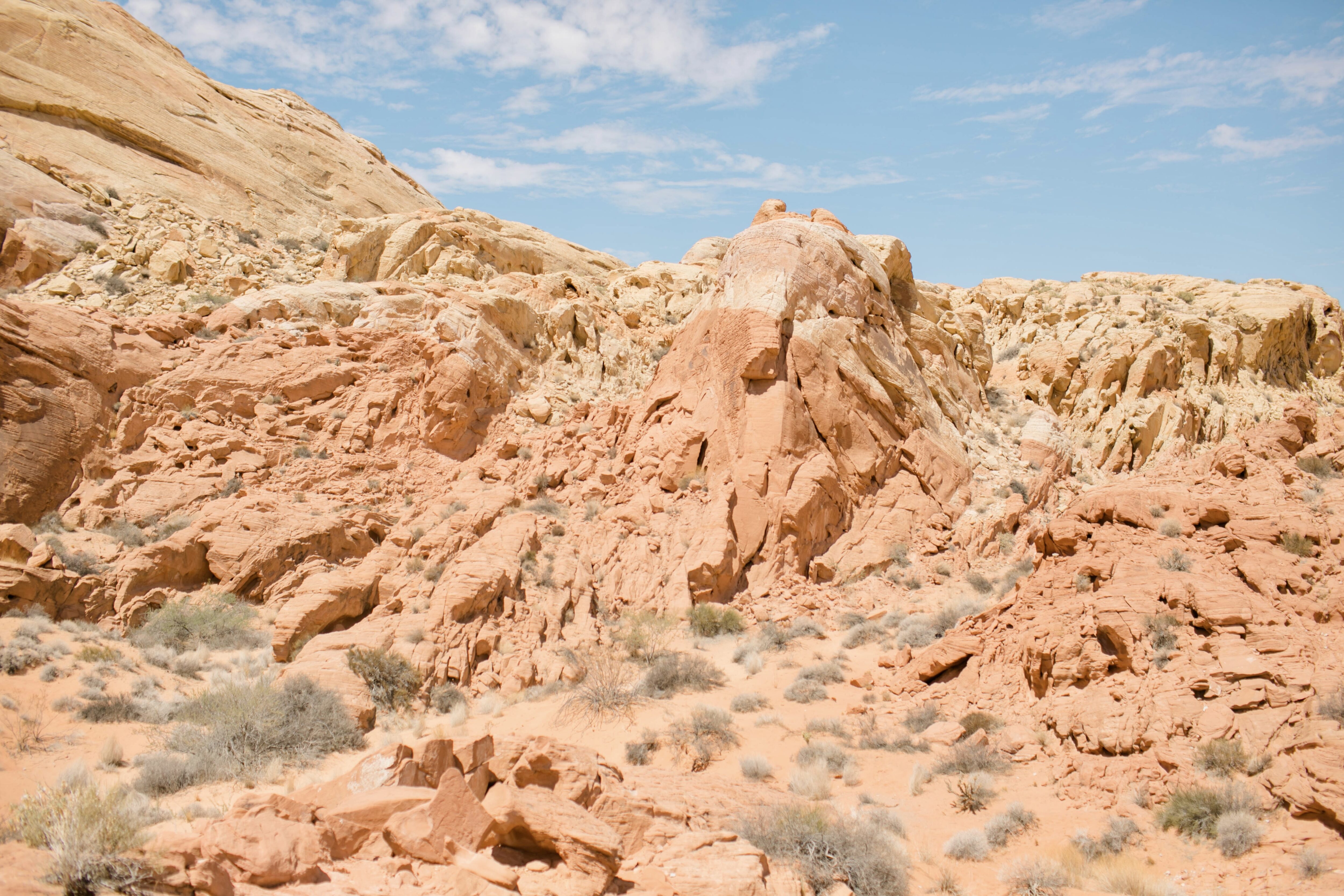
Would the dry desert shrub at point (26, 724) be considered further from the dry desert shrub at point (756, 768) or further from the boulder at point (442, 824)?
the dry desert shrub at point (756, 768)

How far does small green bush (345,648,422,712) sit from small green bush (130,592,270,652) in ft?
8.22

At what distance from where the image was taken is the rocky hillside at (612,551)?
6.50 m

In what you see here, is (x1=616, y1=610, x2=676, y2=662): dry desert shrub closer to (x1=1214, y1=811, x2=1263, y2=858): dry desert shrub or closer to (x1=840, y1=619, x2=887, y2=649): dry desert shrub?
(x1=840, y1=619, x2=887, y2=649): dry desert shrub

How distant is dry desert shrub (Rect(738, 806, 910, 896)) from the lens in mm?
6461

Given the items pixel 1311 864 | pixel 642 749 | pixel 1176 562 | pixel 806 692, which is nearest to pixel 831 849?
pixel 642 749

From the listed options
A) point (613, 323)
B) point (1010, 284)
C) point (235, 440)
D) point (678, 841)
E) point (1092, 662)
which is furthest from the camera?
point (1010, 284)

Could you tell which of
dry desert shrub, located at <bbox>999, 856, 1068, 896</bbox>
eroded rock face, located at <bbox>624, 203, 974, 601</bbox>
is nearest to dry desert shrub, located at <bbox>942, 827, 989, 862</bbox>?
dry desert shrub, located at <bbox>999, 856, 1068, 896</bbox>

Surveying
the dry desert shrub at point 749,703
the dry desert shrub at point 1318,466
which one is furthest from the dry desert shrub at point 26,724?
the dry desert shrub at point 1318,466

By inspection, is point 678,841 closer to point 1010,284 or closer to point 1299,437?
point 1299,437

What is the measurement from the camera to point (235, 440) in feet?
50.8

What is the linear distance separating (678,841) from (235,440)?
44.1ft

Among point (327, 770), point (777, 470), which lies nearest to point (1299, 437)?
point (777, 470)

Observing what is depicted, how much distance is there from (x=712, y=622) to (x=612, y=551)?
8.55 ft

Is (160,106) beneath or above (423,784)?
above
